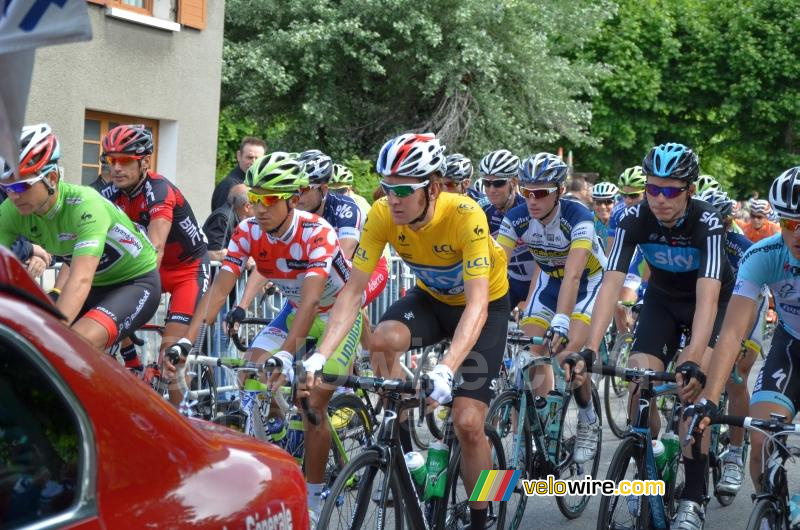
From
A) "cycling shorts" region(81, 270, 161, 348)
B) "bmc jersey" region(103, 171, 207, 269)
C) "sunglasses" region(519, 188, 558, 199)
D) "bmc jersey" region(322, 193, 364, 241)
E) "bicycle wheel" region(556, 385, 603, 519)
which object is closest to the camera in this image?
"cycling shorts" region(81, 270, 161, 348)

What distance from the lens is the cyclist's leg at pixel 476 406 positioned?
5320mm

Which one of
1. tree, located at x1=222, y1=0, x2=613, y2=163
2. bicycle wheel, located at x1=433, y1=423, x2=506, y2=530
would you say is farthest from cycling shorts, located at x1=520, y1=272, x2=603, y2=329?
tree, located at x1=222, y1=0, x2=613, y2=163

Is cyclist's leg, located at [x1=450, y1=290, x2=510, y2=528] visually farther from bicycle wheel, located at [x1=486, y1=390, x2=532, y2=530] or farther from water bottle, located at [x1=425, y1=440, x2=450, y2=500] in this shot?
bicycle wheel, located at [x1=486, y1=390, x2=532, y2=530]

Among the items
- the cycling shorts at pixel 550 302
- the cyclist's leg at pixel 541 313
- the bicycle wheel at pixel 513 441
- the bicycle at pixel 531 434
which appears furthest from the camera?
the cycling shorts at pixel 550 302

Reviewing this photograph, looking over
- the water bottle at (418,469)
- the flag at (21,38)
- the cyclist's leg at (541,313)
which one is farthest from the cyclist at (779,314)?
the flag at (21,38)

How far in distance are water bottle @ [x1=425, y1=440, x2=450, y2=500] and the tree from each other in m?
18.9

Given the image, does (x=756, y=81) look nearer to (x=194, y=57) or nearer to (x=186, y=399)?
(x=194, y=57)

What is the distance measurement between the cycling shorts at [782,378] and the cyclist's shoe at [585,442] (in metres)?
1.88

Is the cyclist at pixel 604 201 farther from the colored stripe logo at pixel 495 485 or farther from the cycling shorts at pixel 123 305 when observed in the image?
the cycling shorts at pixel 123 305

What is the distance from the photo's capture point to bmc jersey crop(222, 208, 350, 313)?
6.24 meters

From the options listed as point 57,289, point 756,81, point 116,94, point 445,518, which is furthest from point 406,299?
point 756,81

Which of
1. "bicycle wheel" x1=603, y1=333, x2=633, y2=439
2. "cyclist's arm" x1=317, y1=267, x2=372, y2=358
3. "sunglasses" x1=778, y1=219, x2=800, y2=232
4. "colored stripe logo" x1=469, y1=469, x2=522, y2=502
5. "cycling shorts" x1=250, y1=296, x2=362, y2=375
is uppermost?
"sunglasses" x1=778, y1=219, x2=800, y2=232

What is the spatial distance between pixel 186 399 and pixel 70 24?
3739 mm

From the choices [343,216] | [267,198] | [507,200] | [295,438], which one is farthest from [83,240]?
[507,200]
